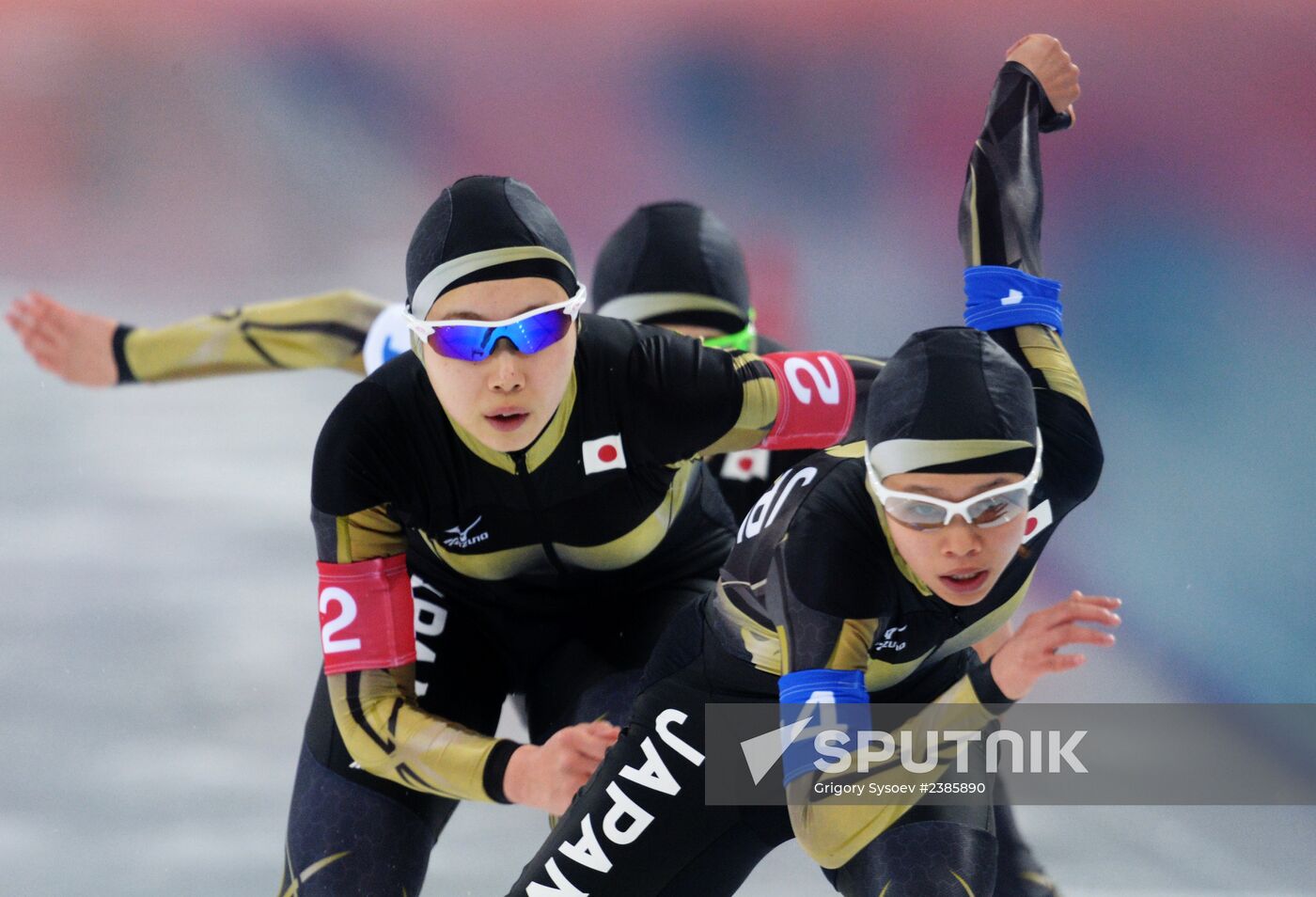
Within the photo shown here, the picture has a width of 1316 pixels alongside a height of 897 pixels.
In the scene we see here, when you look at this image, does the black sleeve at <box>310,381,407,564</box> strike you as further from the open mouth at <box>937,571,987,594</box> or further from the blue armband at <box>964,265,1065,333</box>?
the blue armband at <box>964,265,1065,333</box>

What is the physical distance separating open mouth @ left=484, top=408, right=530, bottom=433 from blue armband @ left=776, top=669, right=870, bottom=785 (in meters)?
0.66

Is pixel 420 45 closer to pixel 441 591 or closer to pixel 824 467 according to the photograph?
pixel 441 591

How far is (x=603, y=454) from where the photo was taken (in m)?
3.23

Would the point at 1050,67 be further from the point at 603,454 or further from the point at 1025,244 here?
the point at 603,454

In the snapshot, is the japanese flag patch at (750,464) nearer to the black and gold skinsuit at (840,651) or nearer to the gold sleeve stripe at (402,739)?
the black and gold skinsuit at (840,651)

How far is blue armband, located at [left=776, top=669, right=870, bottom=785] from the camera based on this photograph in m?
2.78

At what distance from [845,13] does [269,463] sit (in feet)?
8.66

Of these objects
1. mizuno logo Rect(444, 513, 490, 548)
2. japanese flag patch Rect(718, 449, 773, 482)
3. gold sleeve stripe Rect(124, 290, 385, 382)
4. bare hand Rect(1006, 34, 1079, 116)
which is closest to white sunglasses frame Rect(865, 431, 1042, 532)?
mizuno logo Rect(444, 513, 490, 548)

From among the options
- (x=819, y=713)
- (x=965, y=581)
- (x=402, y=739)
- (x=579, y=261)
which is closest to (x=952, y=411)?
(x=965, y=581)

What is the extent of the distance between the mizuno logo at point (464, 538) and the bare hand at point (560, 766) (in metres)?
0.50

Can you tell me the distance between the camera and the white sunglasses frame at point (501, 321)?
2936 mm

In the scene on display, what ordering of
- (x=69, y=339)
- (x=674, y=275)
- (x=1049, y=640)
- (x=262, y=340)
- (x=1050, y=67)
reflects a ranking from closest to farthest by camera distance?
1. (x=1049, y=640)
2. (x=1050, y=67)
3. (x=674, y=275)
4. (x=262, y=340)
5. (x=69, y=339)

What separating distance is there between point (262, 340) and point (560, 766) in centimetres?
188

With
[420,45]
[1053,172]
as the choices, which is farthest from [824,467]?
[420,45]
